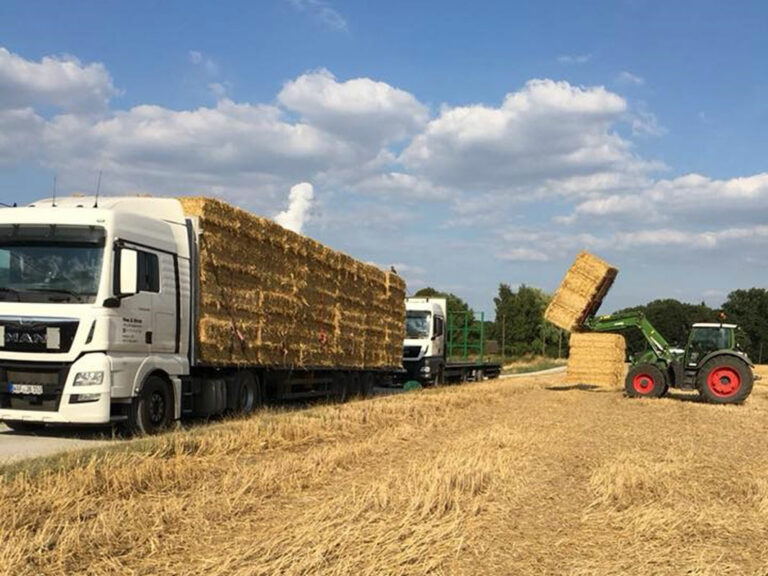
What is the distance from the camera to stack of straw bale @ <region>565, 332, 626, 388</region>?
1132 inches

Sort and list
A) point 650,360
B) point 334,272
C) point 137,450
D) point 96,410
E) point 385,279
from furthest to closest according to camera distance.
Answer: point 650,360
point 385,279
point 334,272
point 96,410
point 137,450

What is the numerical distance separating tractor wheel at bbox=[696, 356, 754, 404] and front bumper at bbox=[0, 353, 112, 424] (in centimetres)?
1682

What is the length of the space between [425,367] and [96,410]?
16049mm

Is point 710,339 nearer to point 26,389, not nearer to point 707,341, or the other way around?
point 707,341

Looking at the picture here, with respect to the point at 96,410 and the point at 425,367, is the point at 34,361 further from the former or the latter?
the point at 425,367

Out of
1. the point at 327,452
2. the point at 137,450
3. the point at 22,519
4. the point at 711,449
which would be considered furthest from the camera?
the point at 711,449

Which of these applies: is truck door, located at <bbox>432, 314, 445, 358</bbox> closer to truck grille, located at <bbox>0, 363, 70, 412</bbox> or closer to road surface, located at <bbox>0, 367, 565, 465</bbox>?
road surface, located at <bbox>0, 367, 565, 465</bbox>

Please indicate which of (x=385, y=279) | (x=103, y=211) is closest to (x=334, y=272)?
(x=385, y=279)

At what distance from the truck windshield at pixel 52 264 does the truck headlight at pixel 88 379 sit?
3.17 feet

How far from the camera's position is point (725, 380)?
21719mm

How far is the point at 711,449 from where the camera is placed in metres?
11.5

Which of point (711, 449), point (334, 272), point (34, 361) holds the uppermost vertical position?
point (334, 272)

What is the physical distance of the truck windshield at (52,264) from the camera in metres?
10.5

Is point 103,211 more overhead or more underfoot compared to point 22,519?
more overhead
